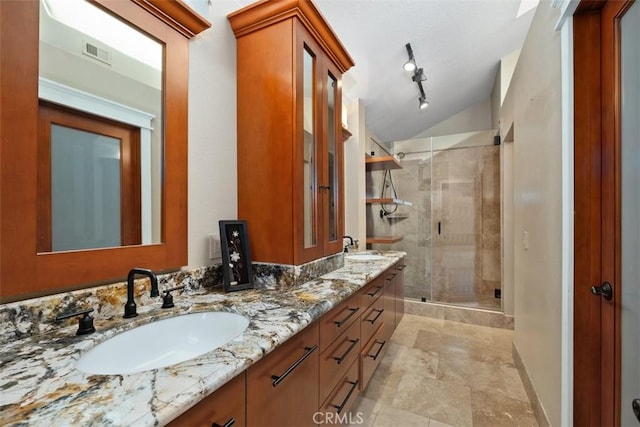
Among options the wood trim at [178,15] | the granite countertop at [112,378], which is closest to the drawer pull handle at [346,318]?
the granite countertop at [112,378]

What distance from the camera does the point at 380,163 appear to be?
3453mm

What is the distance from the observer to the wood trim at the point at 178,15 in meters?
1.13

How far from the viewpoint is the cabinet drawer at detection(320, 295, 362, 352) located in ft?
3.84

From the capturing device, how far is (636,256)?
0.87 m

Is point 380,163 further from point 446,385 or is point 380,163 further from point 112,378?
point 112,378

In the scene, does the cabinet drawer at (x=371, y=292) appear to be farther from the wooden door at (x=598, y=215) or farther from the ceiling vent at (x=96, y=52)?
the ceiling vent at (x=96, y=52)

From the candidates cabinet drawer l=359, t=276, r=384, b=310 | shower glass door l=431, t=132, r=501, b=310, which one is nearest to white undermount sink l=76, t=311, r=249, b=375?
cabinet drawer l=359, t=276, r=384, b=310

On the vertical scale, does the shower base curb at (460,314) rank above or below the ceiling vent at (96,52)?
below

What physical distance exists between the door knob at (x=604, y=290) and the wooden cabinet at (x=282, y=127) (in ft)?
4.04

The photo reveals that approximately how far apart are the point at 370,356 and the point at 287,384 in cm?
106

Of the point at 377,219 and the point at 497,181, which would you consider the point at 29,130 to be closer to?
the point at 377,219

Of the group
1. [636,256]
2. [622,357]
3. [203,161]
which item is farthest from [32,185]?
[622,357]

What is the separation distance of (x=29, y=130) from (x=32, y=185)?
166mm

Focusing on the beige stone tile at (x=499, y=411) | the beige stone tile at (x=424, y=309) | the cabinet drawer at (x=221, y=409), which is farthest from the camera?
the beige stone tile at (x=424, y=309)
